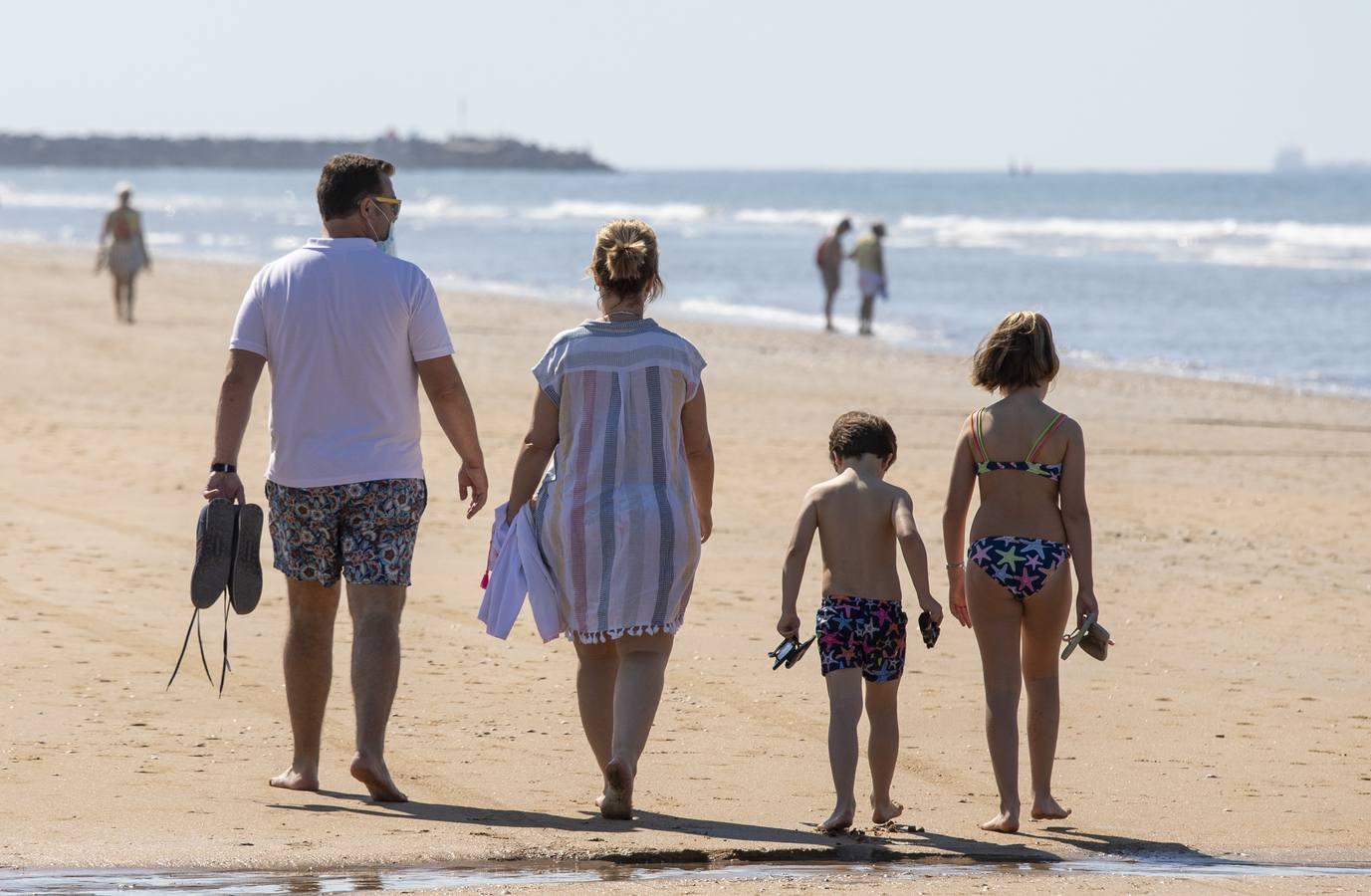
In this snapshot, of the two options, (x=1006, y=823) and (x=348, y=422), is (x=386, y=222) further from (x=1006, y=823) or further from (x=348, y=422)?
(x=1006, y=823)

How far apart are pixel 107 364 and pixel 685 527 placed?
13.5 m

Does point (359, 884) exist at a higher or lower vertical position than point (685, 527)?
lower

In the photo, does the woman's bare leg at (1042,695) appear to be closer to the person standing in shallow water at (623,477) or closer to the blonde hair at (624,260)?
the person standing in shallow water at (623,477)

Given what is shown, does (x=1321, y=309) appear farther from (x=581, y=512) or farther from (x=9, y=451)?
(x=581, y=512)

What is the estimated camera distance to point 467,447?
5.11 meters

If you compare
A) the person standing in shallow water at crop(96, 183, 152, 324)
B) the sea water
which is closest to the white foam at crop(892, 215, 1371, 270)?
the sea water

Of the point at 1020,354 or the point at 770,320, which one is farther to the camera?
the point at 770,320

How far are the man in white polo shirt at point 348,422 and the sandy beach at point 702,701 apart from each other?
558 mm

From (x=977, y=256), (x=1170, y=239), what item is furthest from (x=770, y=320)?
(x=1170, y=239)

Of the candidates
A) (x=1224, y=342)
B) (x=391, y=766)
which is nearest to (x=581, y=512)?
(x=391, y=766)

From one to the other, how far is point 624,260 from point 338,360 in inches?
33.0

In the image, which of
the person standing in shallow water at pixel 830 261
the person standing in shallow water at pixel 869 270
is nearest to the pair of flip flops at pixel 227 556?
the person standing in shallow water at pixel 869 270

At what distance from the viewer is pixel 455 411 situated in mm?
5160

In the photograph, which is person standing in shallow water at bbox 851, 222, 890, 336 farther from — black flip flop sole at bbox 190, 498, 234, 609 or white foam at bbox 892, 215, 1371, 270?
white foam at bbox 892, 215, 1371, 270
